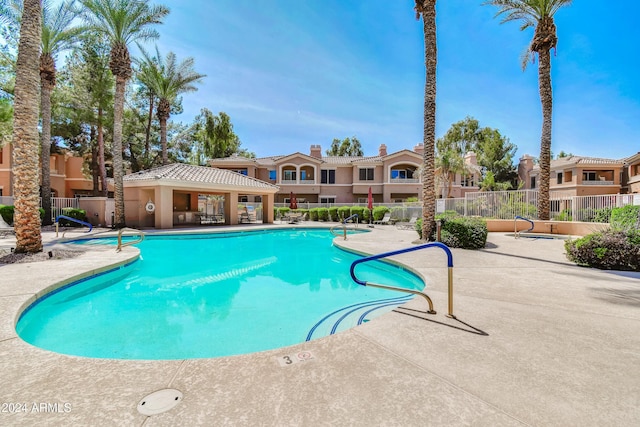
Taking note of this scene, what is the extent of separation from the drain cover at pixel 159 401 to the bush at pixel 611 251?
9.71m

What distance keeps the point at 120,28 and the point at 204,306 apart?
64.1 feet

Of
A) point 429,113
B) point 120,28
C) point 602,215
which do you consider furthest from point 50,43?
point 602,215

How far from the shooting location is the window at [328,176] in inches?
1468

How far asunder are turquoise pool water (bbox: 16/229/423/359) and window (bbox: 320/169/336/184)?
26748 millimetres

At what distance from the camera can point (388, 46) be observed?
19.4 meters

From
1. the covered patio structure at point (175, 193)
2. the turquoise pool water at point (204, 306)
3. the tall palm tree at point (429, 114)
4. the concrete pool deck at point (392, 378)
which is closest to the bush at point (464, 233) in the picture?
the tall palm tree at point (429, 114)

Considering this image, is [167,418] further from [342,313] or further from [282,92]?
[282,92]

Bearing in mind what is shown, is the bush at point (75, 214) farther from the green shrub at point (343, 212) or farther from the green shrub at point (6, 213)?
the green shrub at point (343, 212)

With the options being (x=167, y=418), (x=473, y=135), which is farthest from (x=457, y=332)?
(x=473, y=135)

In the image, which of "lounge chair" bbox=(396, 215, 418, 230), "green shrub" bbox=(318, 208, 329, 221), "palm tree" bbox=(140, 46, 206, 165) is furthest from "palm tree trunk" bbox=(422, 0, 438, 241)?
"palm tree" bbox=(140, 46, 206, 165)

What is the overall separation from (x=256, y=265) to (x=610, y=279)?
9.57 m

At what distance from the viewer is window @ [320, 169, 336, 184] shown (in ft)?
122

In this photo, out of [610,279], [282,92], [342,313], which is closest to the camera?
[342,313]

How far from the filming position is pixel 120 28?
17297mm
